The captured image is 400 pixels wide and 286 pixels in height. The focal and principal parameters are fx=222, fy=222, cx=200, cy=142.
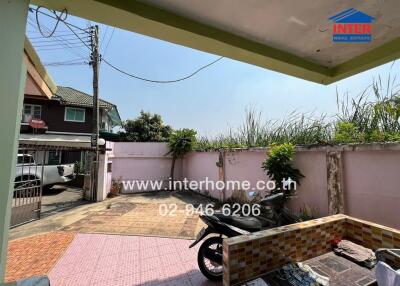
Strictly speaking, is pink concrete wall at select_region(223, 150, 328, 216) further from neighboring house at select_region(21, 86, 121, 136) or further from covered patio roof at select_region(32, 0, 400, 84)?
neighboring house at select_region(21, 86, 121, 136)

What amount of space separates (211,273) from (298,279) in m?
1.47

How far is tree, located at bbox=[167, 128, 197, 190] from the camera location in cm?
930

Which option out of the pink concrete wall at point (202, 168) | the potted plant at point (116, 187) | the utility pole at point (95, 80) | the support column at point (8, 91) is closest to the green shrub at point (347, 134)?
the pink concrete wall at point (202, 168)

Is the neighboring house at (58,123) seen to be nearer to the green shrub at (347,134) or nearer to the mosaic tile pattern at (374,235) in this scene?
the green shrub at (347,134)

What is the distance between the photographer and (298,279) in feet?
4.65

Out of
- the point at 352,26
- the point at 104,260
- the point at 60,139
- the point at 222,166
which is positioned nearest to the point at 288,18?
the point at 352,26

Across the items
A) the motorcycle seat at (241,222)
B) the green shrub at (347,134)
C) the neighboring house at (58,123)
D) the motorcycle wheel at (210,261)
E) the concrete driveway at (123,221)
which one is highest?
the neighboring house at (58,123)

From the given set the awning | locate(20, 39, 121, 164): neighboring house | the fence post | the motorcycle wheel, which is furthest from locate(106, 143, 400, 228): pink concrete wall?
locate(20, 39, 121, 164): neighboring house

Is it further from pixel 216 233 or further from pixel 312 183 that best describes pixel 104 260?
pixel 312 183

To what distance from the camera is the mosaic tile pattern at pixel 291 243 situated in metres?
1.42

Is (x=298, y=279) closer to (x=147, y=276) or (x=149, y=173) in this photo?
(x=147, y=276)

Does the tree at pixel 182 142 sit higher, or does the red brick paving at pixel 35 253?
the tree at pixel 182 142

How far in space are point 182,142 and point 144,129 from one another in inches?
305

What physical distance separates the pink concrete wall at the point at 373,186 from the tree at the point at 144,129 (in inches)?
521
